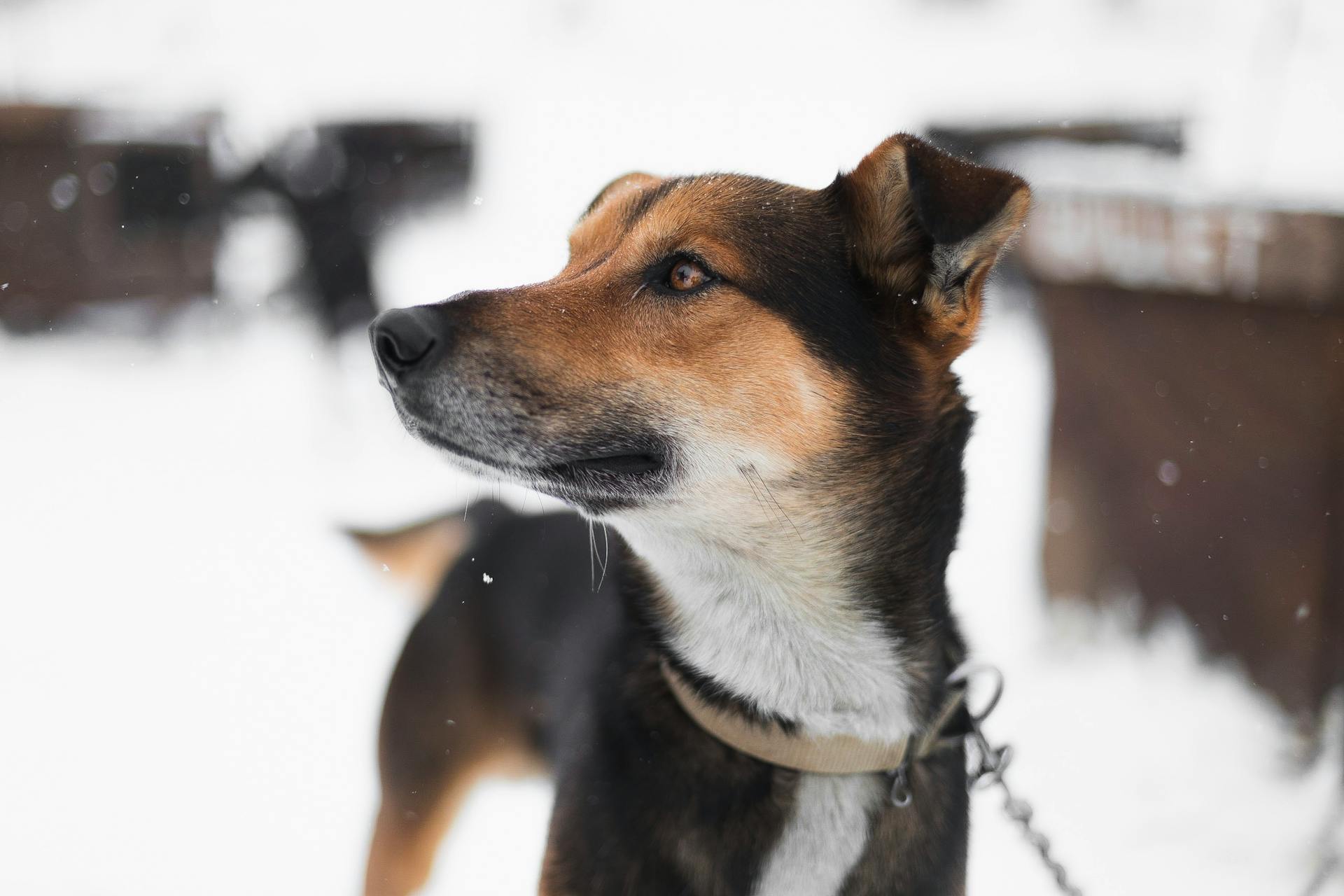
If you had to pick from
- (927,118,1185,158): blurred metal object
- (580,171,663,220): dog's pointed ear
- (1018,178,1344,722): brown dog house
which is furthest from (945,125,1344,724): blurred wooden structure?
(580,171,663,220): dog's pointed ear

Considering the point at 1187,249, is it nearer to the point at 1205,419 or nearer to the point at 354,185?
the point at 1205,419

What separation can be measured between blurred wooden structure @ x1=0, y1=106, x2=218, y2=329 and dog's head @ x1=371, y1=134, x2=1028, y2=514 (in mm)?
4809

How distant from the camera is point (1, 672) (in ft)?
10.8

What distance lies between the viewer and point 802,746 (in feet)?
6.04

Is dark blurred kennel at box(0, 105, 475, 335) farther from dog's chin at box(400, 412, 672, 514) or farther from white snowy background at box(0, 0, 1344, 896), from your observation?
dog's chin at box(400, 412, 672, 514)

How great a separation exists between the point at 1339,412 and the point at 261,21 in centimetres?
801

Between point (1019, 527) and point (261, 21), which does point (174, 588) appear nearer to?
point (1019, 527)

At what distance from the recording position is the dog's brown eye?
5.98 ft

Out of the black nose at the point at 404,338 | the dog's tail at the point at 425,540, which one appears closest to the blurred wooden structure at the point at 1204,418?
the dog's tail at the point at 425,540

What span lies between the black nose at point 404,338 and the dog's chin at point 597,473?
184mm

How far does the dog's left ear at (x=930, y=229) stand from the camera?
1581 mm

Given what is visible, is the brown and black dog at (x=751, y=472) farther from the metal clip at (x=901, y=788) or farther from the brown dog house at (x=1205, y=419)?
the brown dog house at (x=1205, y=419)

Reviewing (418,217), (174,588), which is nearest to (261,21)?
(418,217)

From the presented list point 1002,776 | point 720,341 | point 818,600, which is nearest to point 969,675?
point 1002,776
